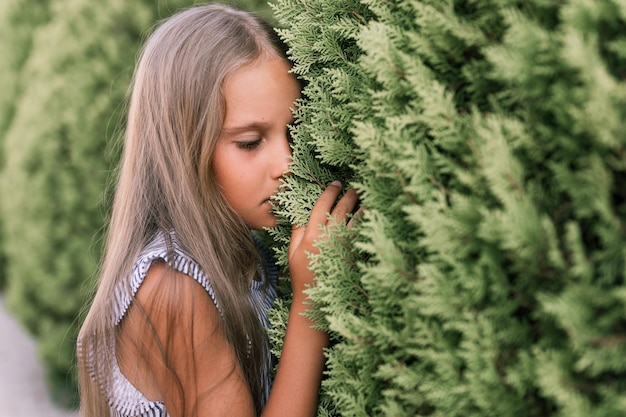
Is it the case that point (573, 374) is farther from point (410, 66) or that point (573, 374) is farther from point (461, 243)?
point (410, 66)

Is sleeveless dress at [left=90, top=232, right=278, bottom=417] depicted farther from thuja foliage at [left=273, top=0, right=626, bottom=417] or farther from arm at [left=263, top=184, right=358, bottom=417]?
thuja foliage at [left=273, top=0, right=626, bottom=417]

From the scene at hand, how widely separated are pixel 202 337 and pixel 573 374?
118 cm

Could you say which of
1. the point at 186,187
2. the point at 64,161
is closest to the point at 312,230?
the point at 186,187

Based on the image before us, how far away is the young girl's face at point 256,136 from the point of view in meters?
2.04

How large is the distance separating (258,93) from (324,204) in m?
0.54

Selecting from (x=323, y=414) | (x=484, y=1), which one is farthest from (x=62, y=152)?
(x=484, y=1)

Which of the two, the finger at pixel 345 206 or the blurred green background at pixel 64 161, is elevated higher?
the finger at pixel 345 206

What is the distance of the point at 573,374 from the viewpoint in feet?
3.43

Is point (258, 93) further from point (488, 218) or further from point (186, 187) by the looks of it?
point (488, 218)

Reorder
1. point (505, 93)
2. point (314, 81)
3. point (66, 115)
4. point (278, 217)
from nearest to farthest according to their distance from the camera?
point (505, 93)
point (314, 81)
point (278, 217)
point (66, 115)

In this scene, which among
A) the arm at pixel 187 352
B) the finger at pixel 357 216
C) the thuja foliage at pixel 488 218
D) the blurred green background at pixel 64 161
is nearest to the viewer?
the thuja foliage at pixel 488 218

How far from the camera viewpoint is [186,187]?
213 centimetres

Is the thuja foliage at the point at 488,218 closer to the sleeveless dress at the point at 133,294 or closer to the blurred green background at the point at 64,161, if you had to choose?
the sleeveless dress at the point at 133,294

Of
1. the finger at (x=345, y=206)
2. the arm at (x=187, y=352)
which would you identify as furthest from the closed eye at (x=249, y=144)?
the finger at (x=345, y=206)
